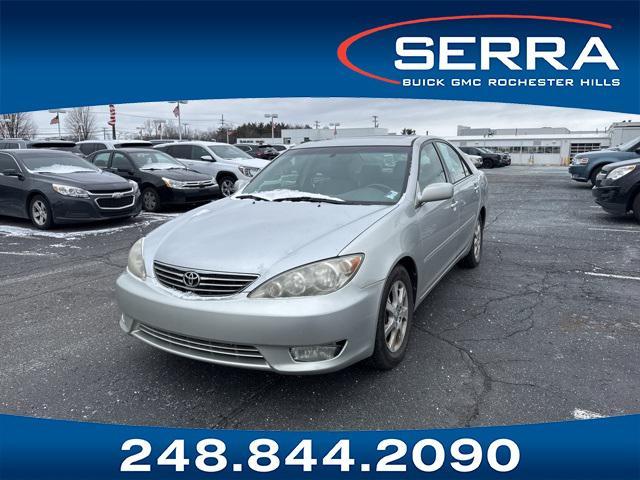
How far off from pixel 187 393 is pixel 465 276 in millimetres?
3476

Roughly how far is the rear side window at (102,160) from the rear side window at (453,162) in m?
8.96

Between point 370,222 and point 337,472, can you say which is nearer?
point 337,472

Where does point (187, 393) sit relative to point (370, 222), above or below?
below

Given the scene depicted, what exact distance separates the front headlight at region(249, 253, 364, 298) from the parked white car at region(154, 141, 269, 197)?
31.1 ft

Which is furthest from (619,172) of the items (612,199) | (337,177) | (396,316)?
(396,316)

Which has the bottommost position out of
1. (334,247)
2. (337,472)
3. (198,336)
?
(337,472)

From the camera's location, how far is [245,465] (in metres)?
2.46

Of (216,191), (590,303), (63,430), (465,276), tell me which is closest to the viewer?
(63,430)

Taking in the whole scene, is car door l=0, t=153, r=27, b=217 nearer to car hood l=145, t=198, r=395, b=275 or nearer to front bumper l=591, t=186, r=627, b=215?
car hood l=145, t=198, r=395, b=275

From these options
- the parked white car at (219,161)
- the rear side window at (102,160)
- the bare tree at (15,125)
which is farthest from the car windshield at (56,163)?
the bare tree at (15,125)

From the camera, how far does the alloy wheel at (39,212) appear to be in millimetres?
8469

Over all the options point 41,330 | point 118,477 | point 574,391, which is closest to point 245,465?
point 118,477

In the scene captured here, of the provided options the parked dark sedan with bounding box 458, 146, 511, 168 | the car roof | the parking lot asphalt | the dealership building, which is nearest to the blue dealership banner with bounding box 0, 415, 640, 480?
the parking lot asphalt

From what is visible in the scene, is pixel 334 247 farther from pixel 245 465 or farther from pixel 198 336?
pixel 245 465
